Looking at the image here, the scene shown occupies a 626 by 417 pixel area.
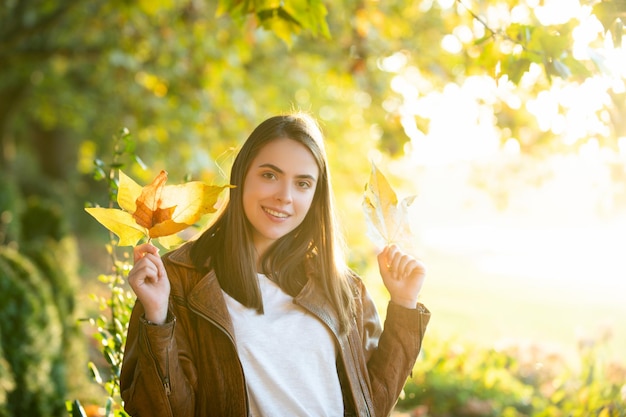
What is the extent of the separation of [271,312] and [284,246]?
0.25m

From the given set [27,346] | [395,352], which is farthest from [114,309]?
[27,346]

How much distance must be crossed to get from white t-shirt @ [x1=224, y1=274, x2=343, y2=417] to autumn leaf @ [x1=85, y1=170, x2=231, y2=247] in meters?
0.36

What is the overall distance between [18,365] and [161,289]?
2.06 m

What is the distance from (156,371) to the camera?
1646 millimetres

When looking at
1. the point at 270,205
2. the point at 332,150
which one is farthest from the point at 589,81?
the point at 332,150

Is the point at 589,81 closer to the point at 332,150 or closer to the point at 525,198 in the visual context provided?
the point at 525,198

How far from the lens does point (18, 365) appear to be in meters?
3.25

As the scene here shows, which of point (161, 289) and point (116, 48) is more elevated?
point (116, 48)

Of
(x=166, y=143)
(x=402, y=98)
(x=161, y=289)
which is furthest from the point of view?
(x=166, y=143)

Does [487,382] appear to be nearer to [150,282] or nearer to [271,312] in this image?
[271,312]

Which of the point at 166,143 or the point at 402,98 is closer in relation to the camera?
the point at 402,98

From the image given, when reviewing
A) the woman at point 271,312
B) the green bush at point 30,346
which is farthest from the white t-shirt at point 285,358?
the green bush at point 30,346

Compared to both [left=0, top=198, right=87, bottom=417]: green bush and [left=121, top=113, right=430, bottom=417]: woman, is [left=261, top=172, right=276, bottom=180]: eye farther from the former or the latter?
[left=0, top=198, right=87, bottom=417]: green bush

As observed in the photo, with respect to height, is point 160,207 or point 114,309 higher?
point 160,207
